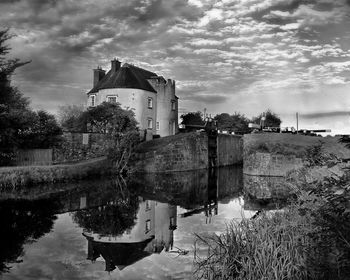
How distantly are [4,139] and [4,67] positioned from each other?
13.6ft

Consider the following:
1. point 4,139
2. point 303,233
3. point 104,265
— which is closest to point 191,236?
point 104,265

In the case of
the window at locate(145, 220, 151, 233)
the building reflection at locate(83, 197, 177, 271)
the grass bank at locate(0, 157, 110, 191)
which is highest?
the grass bank at locate(0, 157, 110, 191)

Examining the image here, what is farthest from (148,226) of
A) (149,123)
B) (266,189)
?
(149,123)

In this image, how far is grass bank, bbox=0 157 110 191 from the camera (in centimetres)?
1841

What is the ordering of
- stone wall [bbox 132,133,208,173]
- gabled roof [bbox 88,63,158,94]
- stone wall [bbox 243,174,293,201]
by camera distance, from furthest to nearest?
1. gabled roof [bbox 88,63,158,94]
2. stone wall [bbox 132,133,208,173]
3. stone wall [bbox 243,174,293,201]

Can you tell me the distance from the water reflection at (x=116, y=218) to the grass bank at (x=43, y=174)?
55.4 inches

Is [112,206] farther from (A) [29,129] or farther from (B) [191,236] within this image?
(A) [29,129]

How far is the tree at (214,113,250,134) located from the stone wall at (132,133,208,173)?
69.3 ft

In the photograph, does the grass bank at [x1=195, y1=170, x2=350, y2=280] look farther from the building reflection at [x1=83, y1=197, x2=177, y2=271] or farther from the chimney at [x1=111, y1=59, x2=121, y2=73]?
the chimney at [x1=111, y1=59, x2=121, y2=73]

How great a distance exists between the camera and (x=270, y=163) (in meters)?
25.7

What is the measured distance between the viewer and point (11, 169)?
63.1 ft

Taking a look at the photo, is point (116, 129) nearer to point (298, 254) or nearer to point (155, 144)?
point (155, 144)

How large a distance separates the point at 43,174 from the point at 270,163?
1425cm

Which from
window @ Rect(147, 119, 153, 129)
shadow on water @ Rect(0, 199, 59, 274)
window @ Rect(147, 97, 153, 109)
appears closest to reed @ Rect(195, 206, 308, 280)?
shadow on water @ Rect(0, 199, 59, 274)
